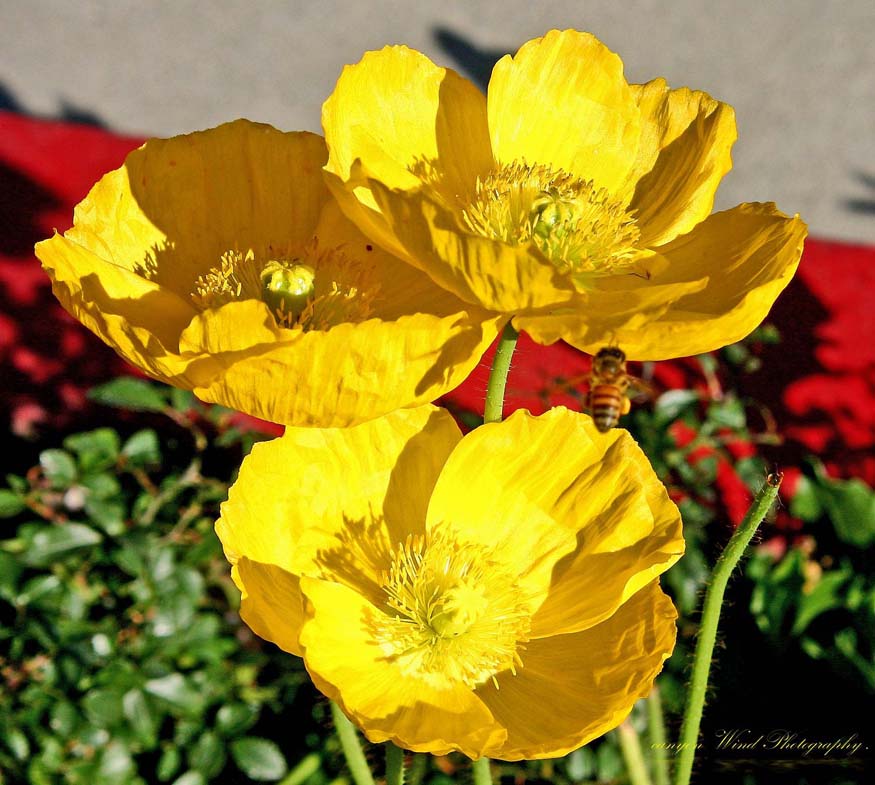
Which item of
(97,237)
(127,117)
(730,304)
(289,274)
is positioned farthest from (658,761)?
(127,117)

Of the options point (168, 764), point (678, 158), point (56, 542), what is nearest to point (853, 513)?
point (678, 158)

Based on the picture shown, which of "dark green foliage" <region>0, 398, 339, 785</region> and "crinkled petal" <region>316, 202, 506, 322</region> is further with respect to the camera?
"dark green foliage" <region>0, 398, 339, 785</region>

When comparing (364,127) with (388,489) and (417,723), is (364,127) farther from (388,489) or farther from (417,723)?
(417,723)

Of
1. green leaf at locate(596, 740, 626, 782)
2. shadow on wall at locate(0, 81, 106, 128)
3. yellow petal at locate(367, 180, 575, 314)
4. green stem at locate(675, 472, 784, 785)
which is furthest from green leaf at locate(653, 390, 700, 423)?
shadow on wall at locate(0, 81, 106, 128)

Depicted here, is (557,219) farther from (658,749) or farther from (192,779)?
(192,779)

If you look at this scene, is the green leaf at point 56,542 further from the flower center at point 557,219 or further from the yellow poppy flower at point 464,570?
the flower center at point 557,219

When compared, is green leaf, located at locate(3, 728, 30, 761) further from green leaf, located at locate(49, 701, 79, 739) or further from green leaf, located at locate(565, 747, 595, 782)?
green leaf, located at locate(565, 747, 595, 782)

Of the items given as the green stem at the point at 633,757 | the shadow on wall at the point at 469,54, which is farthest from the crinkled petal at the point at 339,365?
the shadow on wall at the point at 469,54
